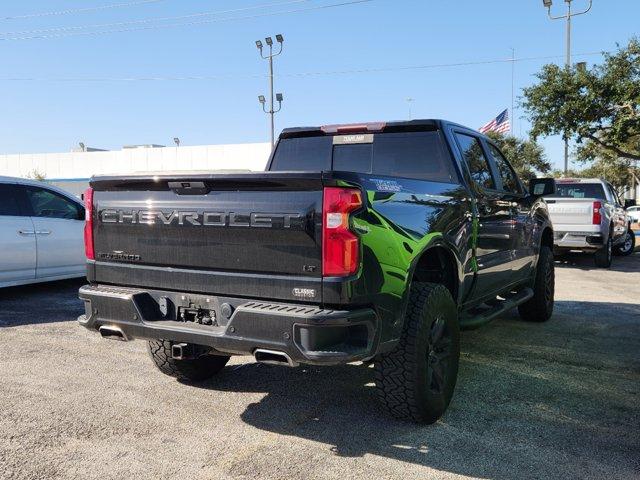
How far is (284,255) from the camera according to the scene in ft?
10.4

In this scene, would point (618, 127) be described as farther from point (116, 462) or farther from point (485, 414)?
point (116, 462)

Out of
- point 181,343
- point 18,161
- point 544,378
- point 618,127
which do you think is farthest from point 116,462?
point 18,161

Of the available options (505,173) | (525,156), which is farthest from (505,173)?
(525,156)

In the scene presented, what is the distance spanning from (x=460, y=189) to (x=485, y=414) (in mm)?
1599

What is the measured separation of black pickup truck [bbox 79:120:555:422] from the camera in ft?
10.1

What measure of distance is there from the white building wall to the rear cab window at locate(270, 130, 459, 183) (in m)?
35.3

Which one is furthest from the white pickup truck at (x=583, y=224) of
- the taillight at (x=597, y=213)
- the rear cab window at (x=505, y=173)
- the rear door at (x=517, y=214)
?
the rear cab window at (x=505, y=173)

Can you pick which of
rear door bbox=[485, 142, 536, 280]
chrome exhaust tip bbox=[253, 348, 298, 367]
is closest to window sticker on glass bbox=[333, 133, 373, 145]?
rear door bbox=[485, 142, 536, 280]

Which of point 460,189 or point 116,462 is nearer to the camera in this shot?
point 116,462

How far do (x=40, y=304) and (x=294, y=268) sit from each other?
574 cm

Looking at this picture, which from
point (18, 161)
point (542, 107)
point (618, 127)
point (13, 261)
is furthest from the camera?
point (18, 161)

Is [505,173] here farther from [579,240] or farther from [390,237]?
[579,240]

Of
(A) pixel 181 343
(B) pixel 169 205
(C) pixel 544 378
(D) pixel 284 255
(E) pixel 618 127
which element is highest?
(E) pixel 618 127

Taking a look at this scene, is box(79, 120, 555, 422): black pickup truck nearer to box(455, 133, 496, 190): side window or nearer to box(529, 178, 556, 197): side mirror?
box(455, 133, 496, 190): side window
